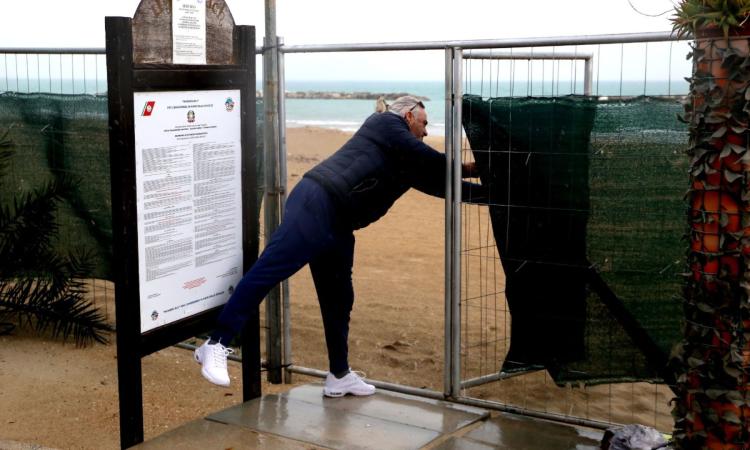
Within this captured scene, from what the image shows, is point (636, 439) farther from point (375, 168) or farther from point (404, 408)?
point (375, 168)

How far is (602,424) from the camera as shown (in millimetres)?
5395

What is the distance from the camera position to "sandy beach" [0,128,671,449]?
6.07m

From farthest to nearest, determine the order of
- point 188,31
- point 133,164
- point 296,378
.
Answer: point 296,378
point 188,31
point 133,164

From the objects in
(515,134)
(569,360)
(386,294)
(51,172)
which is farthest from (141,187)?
(386,294)

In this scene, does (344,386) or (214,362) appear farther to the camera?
(344,386)

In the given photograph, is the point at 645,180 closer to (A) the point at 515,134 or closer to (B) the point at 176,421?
(A) the point at 515,134

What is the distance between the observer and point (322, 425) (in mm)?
5535

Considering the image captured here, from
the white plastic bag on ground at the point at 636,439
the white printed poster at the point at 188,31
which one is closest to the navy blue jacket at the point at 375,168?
the white printed poster at the point at 188,31

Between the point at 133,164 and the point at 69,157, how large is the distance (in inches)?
127

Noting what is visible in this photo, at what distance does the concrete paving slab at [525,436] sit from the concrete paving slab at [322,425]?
8.2 inches

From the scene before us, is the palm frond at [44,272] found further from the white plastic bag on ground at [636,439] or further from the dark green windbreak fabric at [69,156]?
the white plastic bag on ground at [636,439]

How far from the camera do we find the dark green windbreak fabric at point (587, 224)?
5203 mm

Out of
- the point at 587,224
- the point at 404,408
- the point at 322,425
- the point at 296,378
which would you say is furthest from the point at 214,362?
the point at 587,224

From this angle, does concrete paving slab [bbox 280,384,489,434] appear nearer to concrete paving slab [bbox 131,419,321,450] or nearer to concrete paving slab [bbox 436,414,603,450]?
concrete paving slab [bbox 436,414,603,450]
